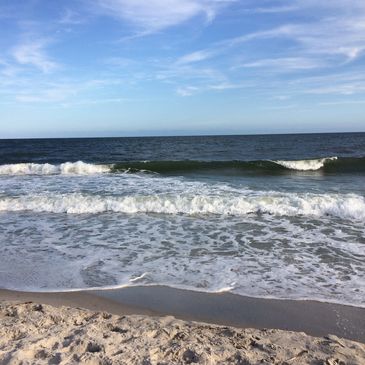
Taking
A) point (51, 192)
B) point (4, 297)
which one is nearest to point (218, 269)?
point (4, 297)

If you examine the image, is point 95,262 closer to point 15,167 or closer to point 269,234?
point 269,234

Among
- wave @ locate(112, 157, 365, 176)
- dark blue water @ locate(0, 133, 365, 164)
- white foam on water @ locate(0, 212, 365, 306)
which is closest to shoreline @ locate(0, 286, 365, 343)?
white foam on water @ locate(0, 212, 365, 306)

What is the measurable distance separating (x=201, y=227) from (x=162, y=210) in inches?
79.8

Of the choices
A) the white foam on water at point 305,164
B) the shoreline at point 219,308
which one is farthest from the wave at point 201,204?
the white foam on water at point 305,164

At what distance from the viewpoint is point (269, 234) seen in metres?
8.23

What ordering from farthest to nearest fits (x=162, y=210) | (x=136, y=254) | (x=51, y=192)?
(x=51, y=192)
(x=162, y=210)
(x=136, y=254)

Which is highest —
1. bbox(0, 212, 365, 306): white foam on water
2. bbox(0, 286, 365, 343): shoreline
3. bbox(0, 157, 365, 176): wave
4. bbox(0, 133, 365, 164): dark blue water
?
bbox(0, 133, 365, 164): dark blue water

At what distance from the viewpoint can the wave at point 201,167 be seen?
2078 centimetres

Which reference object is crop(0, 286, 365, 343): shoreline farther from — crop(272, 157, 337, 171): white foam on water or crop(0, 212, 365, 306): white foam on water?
crop(272, 157, 337, 171): white foam on water

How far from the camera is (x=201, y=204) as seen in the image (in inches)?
426

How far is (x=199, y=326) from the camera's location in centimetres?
407

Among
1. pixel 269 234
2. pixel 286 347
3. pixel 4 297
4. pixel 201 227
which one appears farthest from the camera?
pixel 201 227

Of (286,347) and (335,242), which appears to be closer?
(286,347)

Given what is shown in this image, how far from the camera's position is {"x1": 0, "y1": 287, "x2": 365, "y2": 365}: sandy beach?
3.29 metres
